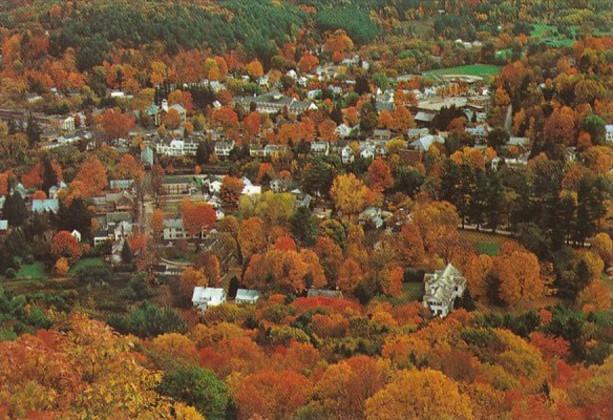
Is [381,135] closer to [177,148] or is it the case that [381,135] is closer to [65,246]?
[177,148]

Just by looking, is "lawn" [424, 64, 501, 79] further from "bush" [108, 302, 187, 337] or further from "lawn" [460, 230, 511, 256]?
"bush" [108, 302, 187, 337]

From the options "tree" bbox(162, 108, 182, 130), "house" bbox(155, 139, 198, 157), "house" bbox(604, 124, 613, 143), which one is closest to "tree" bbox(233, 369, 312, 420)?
"house" bbox(155, 139, 198, 157)

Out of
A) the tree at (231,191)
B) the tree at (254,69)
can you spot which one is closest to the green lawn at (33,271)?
the tree at (231,191)

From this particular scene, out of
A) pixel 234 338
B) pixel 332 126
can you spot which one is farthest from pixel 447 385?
pixel 332 126

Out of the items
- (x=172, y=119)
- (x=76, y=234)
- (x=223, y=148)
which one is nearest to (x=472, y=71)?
(x=172, y=119)

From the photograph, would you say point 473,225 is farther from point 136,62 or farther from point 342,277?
point 136,62

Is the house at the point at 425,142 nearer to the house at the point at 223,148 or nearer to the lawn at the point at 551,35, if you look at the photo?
the house at the point at 223,148
